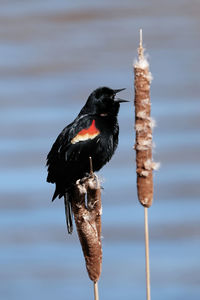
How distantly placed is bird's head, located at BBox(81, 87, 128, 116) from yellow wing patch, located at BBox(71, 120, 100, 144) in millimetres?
56

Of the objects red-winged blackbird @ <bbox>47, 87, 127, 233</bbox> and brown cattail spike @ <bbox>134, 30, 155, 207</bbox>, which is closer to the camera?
brown cattail spike @ <bbox>134, 30, 155, 207</bbox>

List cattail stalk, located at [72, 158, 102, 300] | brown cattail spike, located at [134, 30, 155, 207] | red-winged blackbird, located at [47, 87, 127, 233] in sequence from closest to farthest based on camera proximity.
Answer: brown cattail spike, located at [134, 30, 155, 207]
cattail stalk, located at [72, 158, 102, 300]
red-winged blackbird, located at [47, 87, 127, 233]

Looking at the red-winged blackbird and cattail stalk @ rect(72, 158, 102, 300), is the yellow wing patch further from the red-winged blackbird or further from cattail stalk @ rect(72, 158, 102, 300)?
cattail stalk @ rect(72, 158, 102, 300)

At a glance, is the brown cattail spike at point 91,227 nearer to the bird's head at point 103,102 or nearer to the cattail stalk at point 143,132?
the cattail stalk at point 143,132

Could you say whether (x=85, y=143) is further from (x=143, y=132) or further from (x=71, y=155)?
(x=143, y=132)

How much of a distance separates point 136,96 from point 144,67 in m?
0.06

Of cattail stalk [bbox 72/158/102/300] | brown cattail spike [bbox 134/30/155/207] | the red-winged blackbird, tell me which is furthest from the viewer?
the red-winged blackbird

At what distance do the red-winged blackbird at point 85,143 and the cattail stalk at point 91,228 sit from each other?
0.45 metres

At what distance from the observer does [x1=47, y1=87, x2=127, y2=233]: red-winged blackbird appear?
1.76 m

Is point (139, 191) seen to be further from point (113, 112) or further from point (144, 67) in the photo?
point (113, 112)

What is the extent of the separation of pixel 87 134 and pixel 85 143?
1.3 inches

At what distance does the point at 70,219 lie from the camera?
1791 mm

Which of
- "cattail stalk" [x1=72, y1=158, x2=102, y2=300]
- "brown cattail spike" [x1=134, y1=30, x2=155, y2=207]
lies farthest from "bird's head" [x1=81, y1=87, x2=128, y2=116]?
"brown cattail spike" [x1=134, y1=30, x2=155, y2=207]

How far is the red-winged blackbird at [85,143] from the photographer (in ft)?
5.79
